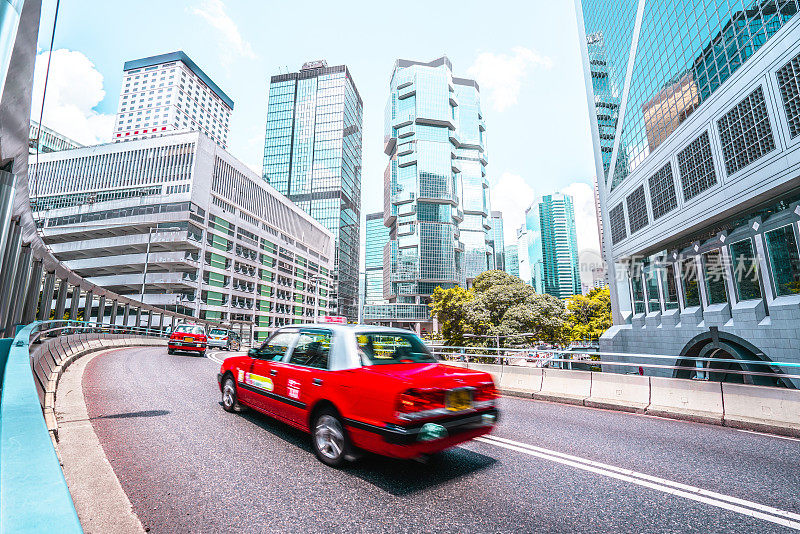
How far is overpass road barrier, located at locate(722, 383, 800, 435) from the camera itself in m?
6.48

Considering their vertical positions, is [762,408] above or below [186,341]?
below

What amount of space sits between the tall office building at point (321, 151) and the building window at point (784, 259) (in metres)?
110

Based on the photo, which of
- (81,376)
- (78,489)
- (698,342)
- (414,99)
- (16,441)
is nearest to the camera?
(16,441)

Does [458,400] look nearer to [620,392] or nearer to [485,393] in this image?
[485,393]

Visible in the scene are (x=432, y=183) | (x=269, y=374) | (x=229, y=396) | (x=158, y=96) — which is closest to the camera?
(x=269, y=374)

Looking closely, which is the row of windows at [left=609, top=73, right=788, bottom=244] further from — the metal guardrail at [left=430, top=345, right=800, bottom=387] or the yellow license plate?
the yellow license plate


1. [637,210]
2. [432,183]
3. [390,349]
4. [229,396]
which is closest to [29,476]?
[390,349]

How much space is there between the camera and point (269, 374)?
533 cm

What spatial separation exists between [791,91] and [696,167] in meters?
7.71

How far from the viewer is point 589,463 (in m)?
4.40

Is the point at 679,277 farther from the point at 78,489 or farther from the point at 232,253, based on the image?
the point at 232,253

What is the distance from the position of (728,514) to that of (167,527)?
15.6 feet

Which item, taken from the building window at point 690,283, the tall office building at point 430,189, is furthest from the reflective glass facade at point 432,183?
the building window at point 690,283

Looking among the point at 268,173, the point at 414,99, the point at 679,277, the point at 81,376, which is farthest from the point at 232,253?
the point at 414,99
